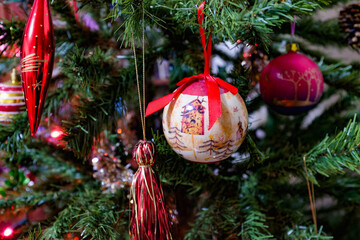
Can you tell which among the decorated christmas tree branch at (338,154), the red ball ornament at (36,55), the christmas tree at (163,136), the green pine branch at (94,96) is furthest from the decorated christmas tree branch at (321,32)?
the red ball ornament at (36,55)

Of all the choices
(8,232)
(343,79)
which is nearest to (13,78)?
(8,232)

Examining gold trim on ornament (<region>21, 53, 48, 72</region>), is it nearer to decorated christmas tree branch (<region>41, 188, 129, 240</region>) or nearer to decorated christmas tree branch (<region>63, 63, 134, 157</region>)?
decorated christmas tree branch (<region>63, 63, 134, 157</region>)

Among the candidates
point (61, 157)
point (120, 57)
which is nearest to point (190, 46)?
point (120, 57)

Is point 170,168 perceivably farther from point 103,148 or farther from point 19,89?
point 19,89

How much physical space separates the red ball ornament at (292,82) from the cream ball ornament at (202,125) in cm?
19

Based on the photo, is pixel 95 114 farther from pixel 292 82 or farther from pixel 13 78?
pixel 292 82

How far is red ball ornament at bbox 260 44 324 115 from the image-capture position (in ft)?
1.82

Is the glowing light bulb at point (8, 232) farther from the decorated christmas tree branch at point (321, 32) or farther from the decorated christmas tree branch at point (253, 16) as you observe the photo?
the decorated christmas tree branch at point (321, 32)

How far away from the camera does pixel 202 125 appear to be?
389 mm

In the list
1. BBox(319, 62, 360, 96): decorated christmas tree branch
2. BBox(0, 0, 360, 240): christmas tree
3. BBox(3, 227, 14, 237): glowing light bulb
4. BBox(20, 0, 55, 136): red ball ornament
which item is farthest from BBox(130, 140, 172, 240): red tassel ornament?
BBox(319, 62, 360, 96): decorated christmas tree branch

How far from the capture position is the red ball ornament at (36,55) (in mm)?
405

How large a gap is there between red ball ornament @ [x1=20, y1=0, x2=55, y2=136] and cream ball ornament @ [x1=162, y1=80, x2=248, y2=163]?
0.60ft

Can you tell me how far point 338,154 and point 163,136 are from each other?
0.28 m

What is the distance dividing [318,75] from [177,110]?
0.32 metres
